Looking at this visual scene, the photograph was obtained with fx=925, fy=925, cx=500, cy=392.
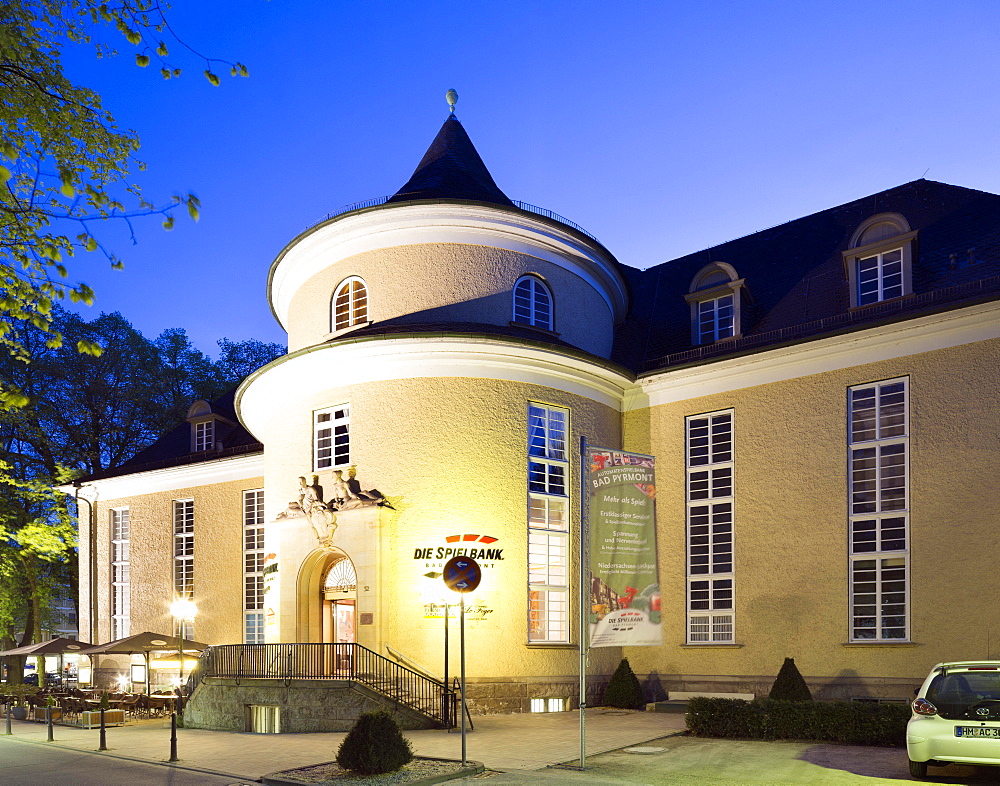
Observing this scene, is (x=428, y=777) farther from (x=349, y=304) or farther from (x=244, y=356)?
(x=244, y=356)

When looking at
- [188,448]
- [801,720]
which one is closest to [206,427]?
[188,448]

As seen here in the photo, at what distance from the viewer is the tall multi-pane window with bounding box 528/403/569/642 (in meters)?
22.5

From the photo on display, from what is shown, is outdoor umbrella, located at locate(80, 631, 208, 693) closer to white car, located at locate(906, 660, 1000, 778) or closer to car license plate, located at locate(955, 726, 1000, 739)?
white car, located at locate(906, 660, 1000, 778)

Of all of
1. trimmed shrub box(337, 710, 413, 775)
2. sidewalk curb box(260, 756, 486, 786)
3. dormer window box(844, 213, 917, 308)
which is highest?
dormer window box(844, 213, 917, 308)

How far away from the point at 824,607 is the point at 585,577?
9215 millimetres

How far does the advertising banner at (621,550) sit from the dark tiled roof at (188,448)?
1874 cm

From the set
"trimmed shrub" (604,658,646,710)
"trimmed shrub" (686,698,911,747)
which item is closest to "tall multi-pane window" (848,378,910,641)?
"trimmed shrub" (686,698,911,747)

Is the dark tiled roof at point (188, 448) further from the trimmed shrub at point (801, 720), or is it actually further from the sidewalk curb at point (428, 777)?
the trimmed shrub at point (801, 720)

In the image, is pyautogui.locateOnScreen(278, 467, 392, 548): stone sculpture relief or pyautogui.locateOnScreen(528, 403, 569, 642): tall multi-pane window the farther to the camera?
pyautogui.locateOnScreen(528, 403, 569, 642): tall multi-pane window

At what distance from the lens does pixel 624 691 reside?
22.4 m

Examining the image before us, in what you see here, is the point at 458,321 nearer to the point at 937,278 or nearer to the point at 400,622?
the point at 400,622

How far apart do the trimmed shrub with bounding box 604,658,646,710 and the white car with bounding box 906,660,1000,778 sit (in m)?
10.7

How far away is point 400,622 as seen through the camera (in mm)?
21016

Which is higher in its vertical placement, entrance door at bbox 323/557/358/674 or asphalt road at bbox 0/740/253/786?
entrance door at bbox 323/557/358/674
